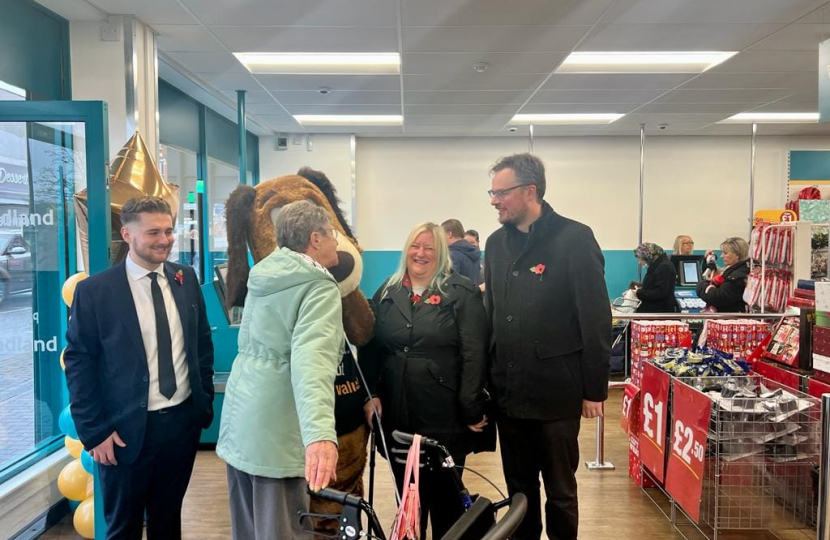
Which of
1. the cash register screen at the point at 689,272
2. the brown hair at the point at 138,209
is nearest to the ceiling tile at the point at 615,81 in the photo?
the cash register screen at the point at 689,272

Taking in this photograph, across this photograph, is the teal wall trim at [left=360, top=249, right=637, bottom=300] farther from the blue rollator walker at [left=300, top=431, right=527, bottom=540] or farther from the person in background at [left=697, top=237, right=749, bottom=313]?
the blue rollator walker at [left=300, top=431, right=527, bottom=540]

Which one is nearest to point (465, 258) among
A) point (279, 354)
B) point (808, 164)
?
point (279, 354)

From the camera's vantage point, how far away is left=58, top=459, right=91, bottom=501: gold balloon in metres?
3.05

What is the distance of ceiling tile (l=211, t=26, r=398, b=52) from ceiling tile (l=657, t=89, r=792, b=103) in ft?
10.6

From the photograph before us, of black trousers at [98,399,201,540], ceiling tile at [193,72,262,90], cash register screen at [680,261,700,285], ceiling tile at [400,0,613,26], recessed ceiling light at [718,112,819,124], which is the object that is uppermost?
recessed ceiling light at [718,112,819,124]

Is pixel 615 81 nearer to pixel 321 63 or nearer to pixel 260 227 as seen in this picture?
pixel 321 63

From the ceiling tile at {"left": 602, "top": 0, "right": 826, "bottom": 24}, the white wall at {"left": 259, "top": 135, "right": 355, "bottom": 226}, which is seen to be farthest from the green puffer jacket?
the white wall at {"left": 259, "top": 135, "right": 355, "bottom": 226}

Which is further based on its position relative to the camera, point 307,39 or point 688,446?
point 307,39

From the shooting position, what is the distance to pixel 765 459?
9.02 ft

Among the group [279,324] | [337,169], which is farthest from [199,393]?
[337,169]

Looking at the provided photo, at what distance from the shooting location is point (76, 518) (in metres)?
2.98

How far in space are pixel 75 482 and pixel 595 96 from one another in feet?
17.7

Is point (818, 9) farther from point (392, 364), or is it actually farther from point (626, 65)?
point (392, 364)

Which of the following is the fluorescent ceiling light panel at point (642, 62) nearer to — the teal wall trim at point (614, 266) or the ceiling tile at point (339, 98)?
the ceiling tile at point (339, 98)
